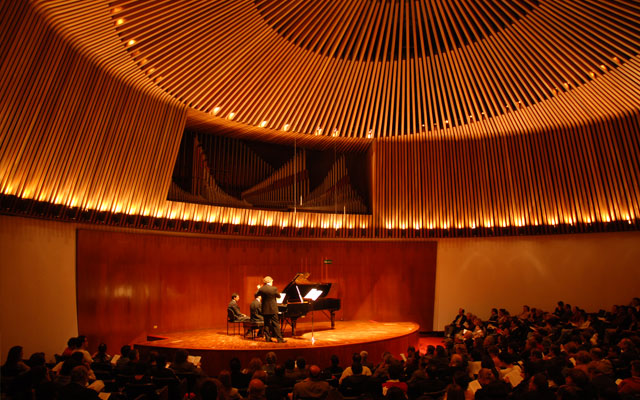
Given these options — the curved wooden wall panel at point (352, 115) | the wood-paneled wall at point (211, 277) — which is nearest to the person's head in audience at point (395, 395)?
the curved wooden wall panel at point (352, 115)

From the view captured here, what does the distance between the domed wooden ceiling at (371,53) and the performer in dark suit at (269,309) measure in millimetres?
3877

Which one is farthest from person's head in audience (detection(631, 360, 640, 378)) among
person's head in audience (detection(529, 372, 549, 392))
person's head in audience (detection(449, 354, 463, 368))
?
person's head in audience (detection(449, 354, 463, 368))

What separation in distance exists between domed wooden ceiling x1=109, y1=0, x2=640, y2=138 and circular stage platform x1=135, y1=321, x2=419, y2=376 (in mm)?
4530

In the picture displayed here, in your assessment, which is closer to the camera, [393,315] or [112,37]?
[112,37]

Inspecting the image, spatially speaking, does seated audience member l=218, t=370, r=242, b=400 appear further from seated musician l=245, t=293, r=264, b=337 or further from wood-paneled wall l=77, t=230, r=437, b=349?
wood-paneled wall l=77, t=230, r=437, b=349

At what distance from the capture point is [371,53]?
9.23 metres

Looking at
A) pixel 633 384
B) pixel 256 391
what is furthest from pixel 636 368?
pixel 256 391

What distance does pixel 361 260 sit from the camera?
12227mm

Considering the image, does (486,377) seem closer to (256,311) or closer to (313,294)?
(313,294)

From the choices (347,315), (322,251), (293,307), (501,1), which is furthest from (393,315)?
(501,1)

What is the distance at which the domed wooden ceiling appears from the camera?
7.39 meters

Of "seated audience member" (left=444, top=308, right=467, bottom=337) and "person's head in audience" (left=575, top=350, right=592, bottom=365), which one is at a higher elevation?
"person's head in audience" (left=575, top=350, right=592, bottom=365)

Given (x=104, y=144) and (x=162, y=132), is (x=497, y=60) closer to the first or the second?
(x=162, y=132)

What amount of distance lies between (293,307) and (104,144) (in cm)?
435
